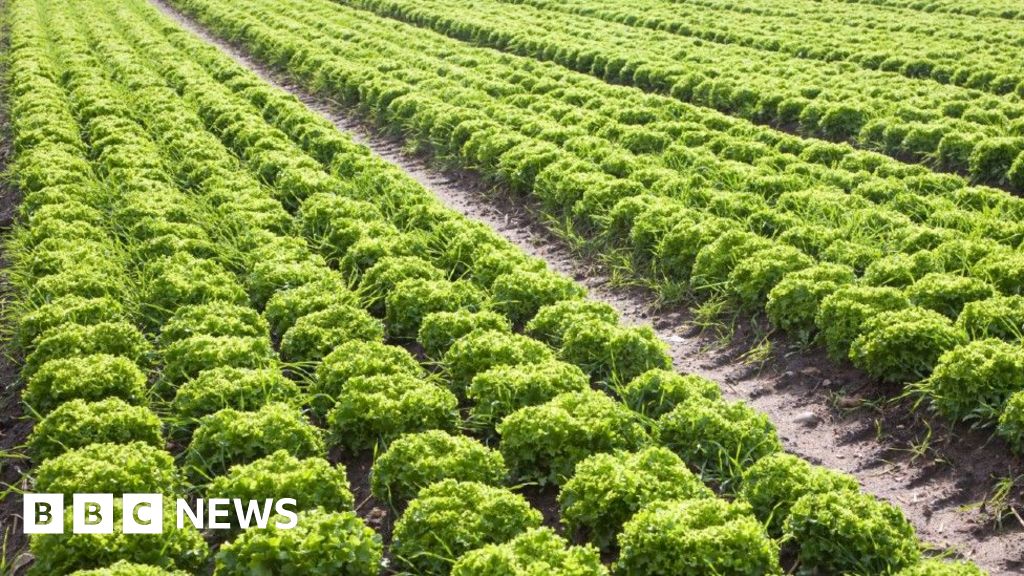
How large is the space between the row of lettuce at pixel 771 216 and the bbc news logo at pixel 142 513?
6366 millimetres

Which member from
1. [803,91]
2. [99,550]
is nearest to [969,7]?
[803,91]

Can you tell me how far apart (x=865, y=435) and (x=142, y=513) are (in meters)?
6.92

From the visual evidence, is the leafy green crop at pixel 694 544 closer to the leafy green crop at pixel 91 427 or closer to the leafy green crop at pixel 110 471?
the leafy green crop at pixel 110 471

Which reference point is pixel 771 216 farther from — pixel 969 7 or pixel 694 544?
pixel 969 7

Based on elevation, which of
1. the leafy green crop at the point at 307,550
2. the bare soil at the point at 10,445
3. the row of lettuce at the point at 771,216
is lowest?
the bare soil at the point at 10,445

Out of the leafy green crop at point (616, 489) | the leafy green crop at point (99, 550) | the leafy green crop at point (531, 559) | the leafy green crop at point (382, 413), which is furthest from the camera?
the leafy green crop at point (382, 413)

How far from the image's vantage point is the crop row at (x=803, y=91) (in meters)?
17.5

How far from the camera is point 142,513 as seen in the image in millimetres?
7559

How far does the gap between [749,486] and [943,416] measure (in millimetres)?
2651

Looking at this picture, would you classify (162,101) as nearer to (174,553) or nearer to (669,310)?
(669,310)

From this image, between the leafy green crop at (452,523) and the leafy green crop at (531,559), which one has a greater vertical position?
the leafy green crop at (531,559)

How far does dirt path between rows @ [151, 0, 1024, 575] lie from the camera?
27.1 feet

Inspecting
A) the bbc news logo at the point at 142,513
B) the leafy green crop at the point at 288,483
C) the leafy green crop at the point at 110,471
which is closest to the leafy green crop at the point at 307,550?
the bbc news logo at the point at 142,513

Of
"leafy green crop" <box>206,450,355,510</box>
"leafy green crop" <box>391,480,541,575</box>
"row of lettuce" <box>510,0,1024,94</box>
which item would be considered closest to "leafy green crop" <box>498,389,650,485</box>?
"leafy green crop" <box>391,480,541,575</box>
